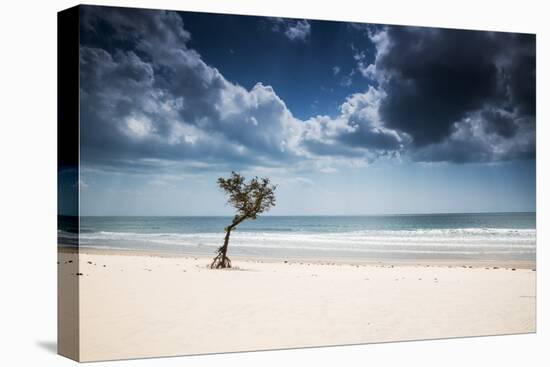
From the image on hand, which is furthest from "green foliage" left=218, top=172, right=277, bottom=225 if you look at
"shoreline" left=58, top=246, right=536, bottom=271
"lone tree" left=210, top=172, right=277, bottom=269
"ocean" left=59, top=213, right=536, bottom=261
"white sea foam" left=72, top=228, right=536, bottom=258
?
"shoreline" left=58, top=246, right=536, bottom=271

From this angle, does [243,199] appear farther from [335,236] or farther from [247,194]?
[335,236]

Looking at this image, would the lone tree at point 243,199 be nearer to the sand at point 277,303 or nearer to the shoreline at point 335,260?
the shoreline at point 335,260

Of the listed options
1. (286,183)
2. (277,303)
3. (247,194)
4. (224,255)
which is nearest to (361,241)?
(286,183)

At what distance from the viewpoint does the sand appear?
901 centimetres

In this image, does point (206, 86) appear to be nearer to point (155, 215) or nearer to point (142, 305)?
point (155, 215)

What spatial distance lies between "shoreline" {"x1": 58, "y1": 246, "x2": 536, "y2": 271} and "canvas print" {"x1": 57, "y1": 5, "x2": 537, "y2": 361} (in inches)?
0.7

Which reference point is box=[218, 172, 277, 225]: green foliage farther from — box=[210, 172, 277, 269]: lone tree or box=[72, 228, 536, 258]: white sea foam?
box=[72, 228, 536, 258]: white sea foam

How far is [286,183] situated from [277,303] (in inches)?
53.2

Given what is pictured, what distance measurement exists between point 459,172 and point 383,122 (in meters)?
1.20

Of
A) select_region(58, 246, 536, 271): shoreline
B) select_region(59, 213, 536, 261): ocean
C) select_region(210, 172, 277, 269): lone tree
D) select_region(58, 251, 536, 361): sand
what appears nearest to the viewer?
select_region(58, 251, 536, 361): sand

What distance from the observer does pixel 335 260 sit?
10.3 meters

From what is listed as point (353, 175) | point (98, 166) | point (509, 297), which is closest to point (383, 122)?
point (353, 175)

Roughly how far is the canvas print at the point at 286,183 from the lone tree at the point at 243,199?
0.06ft

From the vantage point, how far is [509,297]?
35.7ft
